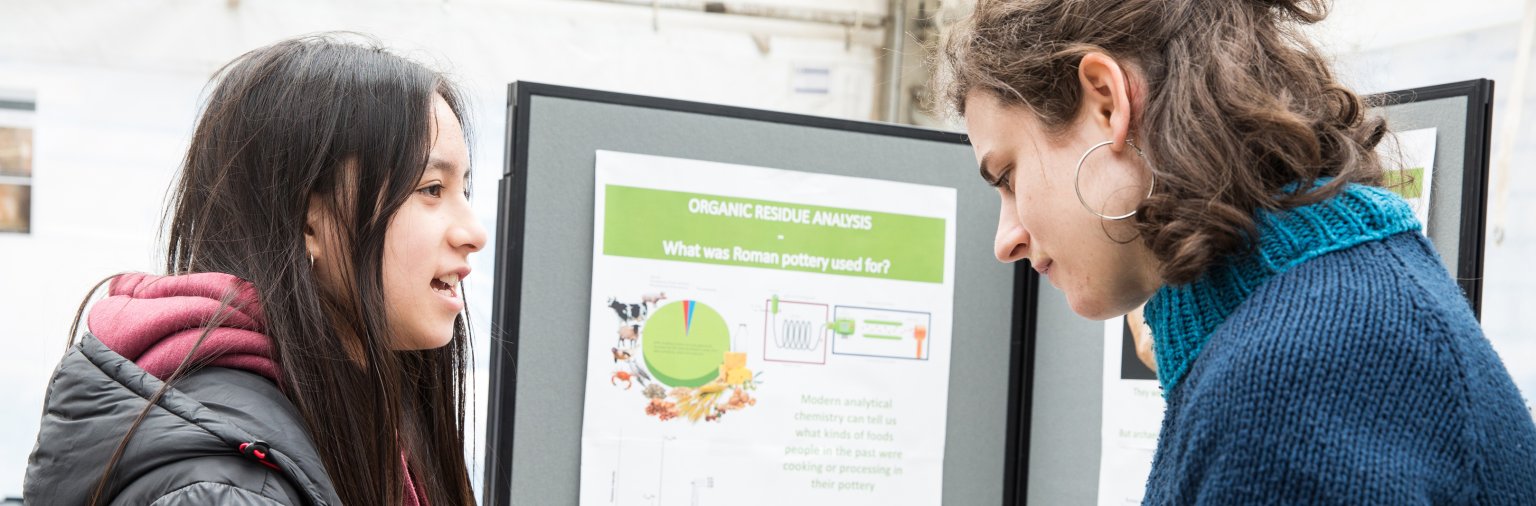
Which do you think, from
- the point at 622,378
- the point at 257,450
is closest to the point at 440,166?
the point at 257,450

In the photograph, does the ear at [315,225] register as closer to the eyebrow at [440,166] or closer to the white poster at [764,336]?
the eyebrow at [440,166]

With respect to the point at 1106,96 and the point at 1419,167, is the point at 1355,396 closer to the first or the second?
the point at 1106,96

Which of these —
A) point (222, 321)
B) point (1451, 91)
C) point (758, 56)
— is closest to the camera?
point (222, 321)

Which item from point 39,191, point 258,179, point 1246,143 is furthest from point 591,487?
point 39,191

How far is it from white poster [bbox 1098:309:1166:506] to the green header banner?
10.7 inches

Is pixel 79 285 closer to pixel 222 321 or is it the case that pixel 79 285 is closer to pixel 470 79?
pixel 470 79

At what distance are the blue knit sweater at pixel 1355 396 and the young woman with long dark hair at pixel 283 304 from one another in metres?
0.60

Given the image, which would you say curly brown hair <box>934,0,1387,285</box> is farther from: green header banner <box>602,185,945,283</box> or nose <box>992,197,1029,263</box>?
green header banner <box>602,185,945,283</box>

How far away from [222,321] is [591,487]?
0.79 m

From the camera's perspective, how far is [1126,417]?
66.3 inches

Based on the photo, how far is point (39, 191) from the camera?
9.29ft

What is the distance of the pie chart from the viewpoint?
1637 mm

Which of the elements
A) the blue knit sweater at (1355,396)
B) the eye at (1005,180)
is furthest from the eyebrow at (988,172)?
the blue knit sweater at (1355,396)

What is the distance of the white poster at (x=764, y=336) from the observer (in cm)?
162
